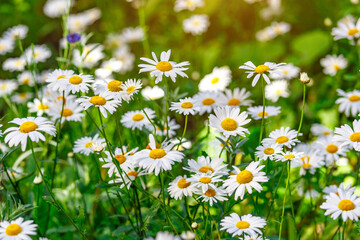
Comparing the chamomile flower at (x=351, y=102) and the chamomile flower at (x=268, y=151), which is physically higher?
the chamomile flower at (x=351, y=102)

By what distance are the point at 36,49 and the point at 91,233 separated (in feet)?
4.31

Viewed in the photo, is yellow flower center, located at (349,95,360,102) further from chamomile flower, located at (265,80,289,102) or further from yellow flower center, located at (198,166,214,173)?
yellow flower center, located at (198,166,214,173)

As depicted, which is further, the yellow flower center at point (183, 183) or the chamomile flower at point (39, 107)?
the chamomile flower at point (39, 107)

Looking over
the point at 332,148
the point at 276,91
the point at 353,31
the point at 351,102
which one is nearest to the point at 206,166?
the point at 332,148

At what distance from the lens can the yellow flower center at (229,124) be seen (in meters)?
1.31

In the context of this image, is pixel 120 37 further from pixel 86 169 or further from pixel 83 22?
pixel 86 169

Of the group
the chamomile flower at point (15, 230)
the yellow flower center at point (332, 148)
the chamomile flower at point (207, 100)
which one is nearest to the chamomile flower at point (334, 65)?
the yellow flower center at point (332, 148)

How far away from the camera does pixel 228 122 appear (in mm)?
1321

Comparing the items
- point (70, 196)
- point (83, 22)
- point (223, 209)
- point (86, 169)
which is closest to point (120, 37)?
point (83, 22)

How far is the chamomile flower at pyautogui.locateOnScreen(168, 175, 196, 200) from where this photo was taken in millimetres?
1217

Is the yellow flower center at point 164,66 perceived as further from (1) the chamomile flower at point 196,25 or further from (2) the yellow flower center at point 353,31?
(1) the chamomile flower at point 196,25

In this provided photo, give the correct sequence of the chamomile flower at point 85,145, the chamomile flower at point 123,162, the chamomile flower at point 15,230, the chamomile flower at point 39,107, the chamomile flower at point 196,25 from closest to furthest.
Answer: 1. the chamomile flower at point 15,230
2. the chamomile flower at point 123,162
3. the chamomile flower at point 85,145
4. the chamomile flower at point 39,107
5. the chamomile flower at point 196,25

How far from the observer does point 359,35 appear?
1874mm

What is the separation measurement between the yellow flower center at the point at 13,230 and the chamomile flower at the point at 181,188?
38cm
